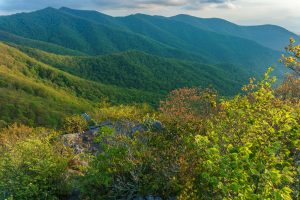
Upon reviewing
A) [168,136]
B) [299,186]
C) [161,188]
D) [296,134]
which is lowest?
[161,188]

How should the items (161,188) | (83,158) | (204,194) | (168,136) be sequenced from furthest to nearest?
(83,158) < (168,136) < (161,188) < (204,194)

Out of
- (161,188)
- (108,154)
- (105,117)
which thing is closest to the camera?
(161,188)

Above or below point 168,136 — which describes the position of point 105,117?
below

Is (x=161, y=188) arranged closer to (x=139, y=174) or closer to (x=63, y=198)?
(x=139, y=174)

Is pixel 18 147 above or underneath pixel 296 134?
underneath

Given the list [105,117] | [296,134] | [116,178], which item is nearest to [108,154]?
[116,178]

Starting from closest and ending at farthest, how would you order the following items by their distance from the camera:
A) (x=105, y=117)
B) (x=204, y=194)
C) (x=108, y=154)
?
(x=204, y=194) → (x=108, y=154) → (x=105, y=117)

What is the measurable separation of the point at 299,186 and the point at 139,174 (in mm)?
6628

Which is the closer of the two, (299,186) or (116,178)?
(299,186)

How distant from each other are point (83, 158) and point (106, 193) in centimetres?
412

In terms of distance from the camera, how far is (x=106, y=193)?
15.7 m

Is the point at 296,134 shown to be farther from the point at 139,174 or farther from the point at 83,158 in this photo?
the point at 83,158

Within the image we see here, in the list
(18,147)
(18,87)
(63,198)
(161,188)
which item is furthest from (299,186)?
→ (18,87)

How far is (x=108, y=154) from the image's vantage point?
15.2 m
